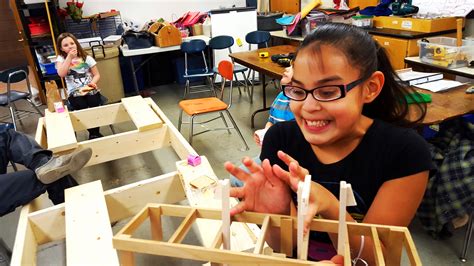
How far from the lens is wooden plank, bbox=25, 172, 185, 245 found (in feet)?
5.54

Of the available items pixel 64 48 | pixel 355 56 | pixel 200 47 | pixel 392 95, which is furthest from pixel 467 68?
pixel 64 48

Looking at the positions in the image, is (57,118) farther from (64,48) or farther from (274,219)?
(274,219)

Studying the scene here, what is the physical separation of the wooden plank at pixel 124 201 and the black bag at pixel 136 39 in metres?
3.34

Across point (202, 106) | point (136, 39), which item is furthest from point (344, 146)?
point (136, 39)

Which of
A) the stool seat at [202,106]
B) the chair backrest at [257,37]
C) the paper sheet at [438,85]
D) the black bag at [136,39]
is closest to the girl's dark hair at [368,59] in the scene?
the paper sheet at [438,85]

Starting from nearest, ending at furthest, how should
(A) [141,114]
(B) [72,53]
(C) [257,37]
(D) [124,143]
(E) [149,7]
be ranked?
(D) [124,143] → (A) [141,114] → (B) [72,53] → (C) [257,37] → (E) [149,7]

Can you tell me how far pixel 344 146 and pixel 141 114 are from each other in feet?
7.19

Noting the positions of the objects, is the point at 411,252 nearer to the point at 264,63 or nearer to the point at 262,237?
the point at 262,237

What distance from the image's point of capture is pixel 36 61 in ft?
15.9

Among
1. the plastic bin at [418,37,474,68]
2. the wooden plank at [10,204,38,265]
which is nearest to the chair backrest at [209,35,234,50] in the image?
the plastic bin at [418,37,474,68]

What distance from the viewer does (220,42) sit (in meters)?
4.79

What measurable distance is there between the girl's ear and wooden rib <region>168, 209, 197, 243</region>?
0.54 meters

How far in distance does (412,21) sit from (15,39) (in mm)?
7152

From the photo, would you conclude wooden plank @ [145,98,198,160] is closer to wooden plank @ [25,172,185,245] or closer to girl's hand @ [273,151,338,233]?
wooden plank @ [25,172,185,245]
